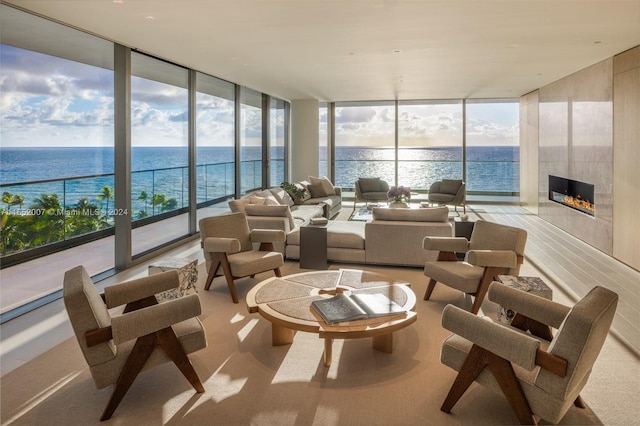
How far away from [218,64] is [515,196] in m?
8.61

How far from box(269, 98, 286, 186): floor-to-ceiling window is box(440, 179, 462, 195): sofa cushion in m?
3.99

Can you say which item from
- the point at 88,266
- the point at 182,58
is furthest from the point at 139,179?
the point at 182,58

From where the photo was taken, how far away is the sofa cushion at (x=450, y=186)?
1038cm

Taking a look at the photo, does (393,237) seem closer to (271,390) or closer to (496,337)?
(271,390)

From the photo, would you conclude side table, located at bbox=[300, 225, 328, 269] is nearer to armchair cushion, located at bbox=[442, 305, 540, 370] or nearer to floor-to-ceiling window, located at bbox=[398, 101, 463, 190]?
armchair cushion, located at bbox=[442, 305, 540, 370]

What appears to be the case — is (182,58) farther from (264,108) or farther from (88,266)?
(264,108)

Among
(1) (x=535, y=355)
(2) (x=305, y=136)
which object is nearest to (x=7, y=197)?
(1) (x=535, y=355)

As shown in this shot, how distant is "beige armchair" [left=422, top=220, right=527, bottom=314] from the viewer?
161 inches

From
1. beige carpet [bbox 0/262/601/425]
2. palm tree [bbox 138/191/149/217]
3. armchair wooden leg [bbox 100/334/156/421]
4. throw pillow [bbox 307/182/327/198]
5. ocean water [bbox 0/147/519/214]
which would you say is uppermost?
ocean water [bbox 0/147/519/214]

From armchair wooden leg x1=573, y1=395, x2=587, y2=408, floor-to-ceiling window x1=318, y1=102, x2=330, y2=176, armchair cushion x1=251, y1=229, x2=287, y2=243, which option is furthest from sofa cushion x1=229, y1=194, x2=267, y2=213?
floor-to-ceiling window x1=318, y1=102, x2=330, y2=176

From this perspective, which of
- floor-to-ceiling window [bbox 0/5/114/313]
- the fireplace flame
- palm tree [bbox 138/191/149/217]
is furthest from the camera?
the fireplace flame

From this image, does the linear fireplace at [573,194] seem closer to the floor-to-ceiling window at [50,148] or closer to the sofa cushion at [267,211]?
the sofa cushion at [267,211]

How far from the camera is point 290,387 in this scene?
288 cm

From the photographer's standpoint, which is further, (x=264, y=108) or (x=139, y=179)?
(x=264, y=108)
